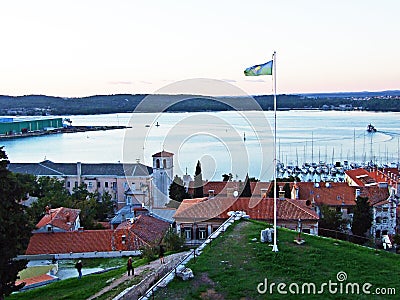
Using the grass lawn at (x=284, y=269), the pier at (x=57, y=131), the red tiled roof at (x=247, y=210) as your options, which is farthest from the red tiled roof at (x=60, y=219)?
the pier at (x=57, y=131)

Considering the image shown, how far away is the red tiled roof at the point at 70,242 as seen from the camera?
19.3 meters

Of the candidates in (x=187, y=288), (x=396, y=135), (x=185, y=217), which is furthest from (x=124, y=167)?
(x=396, y=135)

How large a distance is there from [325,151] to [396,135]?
26148 millimetres

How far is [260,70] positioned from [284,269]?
456 centimetres

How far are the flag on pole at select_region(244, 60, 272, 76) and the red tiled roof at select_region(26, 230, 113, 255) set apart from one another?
10121 millimetres

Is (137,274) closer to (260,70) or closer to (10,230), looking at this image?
(10,230)

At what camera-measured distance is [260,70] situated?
11836mm

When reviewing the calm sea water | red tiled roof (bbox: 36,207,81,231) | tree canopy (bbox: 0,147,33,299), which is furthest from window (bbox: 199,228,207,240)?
the calm sea water

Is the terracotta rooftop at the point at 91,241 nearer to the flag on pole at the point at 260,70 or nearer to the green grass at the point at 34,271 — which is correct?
the green grass at the point at 34,271

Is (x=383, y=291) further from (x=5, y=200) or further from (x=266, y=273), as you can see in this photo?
(x=5, y=200)

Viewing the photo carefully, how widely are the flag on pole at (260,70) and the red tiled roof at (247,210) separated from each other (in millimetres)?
7865

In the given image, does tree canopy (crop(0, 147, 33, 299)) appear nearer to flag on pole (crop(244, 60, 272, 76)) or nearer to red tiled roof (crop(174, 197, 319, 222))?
flag on pole (crop(244, 60, 272, 76))

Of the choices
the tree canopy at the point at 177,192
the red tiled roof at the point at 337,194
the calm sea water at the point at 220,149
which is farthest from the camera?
the calm sea water at the point at 220,149

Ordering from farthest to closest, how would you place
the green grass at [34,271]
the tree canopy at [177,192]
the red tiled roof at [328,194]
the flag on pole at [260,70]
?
1. the tree canopy at [177,192]
2. the red tiled roof at [328,194]
3. the green grass at [34,271]
4. the flag on pole at [260,70]
